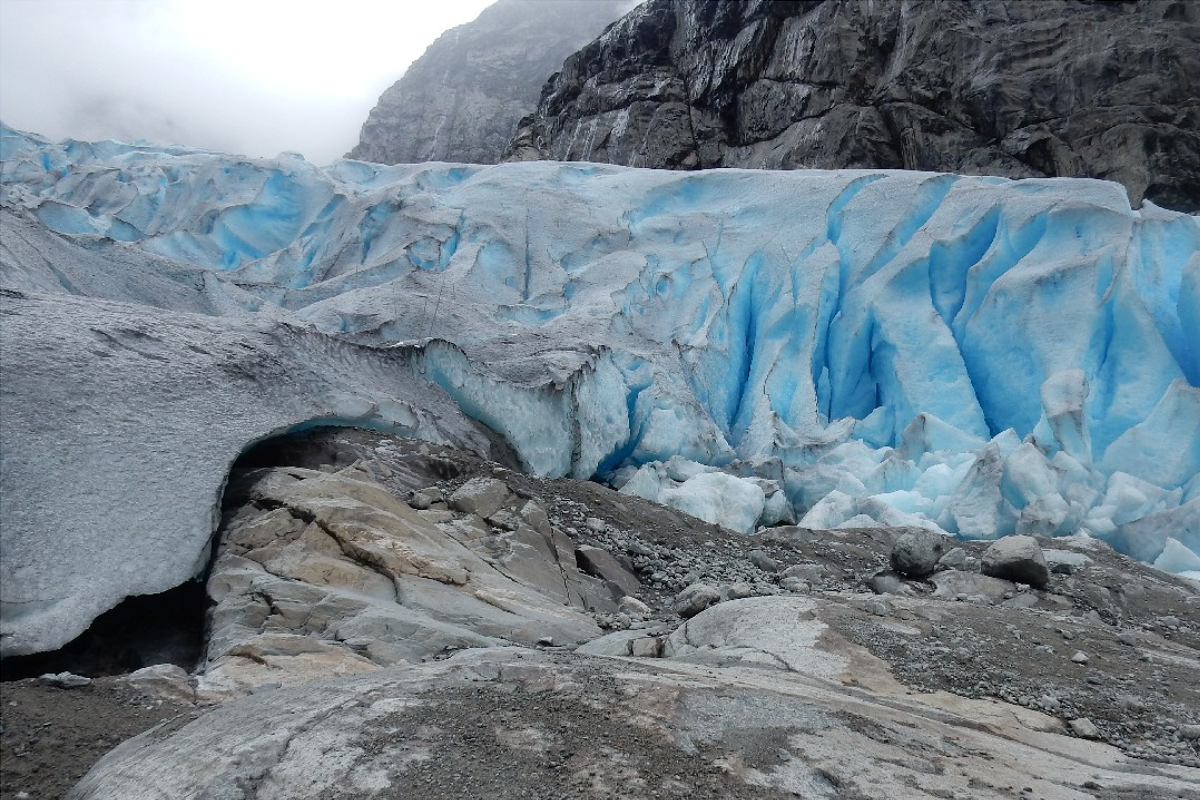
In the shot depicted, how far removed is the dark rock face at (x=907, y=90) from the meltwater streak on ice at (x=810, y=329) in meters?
9.99

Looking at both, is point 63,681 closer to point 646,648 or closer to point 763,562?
point 646,648

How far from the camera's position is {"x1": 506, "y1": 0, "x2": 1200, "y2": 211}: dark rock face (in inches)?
729

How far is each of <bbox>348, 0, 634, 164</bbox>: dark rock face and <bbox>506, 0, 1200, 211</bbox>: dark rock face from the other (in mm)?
12815

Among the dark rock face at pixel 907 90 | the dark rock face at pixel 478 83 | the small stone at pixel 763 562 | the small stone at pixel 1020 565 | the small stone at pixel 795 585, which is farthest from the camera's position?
the dark rock face at pixel 478 83

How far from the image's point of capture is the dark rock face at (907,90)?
729 inches

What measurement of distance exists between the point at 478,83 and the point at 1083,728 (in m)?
45.0

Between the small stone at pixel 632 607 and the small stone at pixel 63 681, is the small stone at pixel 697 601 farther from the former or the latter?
the small stone at pixel 63 681

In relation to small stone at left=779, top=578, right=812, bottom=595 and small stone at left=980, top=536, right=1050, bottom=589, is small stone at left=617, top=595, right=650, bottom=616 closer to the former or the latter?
small stone at left=779, top=578, right=812, bottom=595

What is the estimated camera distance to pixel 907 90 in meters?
21.3

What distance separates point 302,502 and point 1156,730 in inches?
149

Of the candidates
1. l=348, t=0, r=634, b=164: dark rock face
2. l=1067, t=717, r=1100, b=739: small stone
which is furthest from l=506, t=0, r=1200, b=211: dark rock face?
l=1067, t=717, r=1100, b=739: small stone

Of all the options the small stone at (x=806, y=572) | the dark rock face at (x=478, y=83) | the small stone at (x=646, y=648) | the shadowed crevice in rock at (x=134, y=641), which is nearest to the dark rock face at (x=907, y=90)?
the dark rock face at (x=478, y=83)

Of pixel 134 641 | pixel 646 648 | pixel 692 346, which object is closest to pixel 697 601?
pixel 646 648

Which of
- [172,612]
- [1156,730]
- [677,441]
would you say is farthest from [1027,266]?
[172,612]
